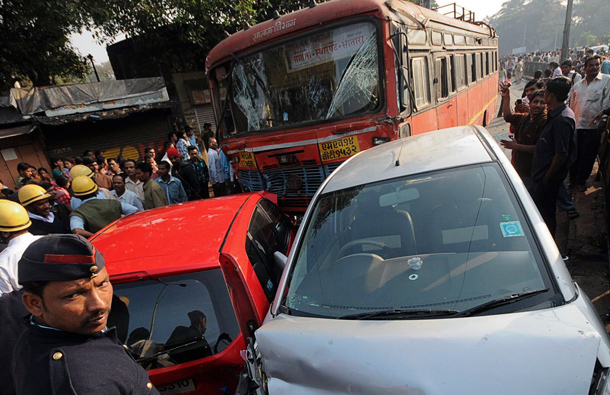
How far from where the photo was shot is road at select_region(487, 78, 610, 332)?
3258mm

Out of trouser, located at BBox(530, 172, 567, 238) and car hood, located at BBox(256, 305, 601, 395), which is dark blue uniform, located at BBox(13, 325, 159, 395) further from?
trouser, located at BBox(530, 172, 567, 238)

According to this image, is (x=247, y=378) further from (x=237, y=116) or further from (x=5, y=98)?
(x=5, y=98)

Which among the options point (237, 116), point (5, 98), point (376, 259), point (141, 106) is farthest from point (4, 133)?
point (376, 259)

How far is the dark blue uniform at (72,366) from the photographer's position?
3.78 feet

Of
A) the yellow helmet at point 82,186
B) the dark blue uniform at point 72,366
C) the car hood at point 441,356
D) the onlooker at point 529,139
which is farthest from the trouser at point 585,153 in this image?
the yellow helmet at point 82,186

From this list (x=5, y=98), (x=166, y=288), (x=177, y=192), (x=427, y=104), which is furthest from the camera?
(x=5, y=98)

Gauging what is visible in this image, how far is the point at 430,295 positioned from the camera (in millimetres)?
1762

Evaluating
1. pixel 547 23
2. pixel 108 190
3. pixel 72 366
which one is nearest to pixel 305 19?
pixel 108 190

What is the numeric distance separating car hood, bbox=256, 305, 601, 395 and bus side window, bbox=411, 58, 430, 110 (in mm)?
3738

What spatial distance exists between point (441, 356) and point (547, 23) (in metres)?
115

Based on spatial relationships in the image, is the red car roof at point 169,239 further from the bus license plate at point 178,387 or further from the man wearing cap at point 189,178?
the man wearing cap at point 189,178

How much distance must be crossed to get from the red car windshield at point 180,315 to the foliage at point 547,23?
91.2m

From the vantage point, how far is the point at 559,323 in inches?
54.7

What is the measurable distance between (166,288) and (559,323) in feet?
6.19
